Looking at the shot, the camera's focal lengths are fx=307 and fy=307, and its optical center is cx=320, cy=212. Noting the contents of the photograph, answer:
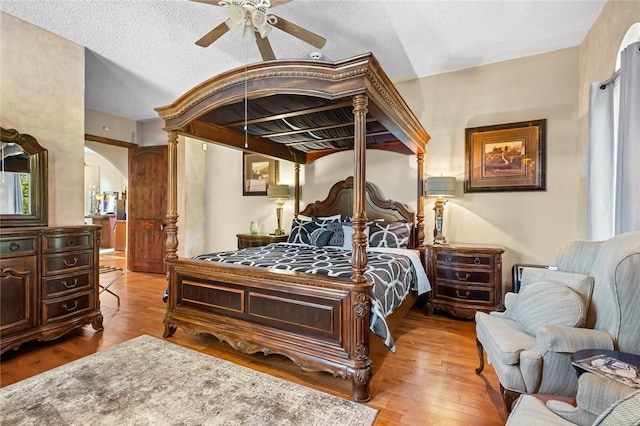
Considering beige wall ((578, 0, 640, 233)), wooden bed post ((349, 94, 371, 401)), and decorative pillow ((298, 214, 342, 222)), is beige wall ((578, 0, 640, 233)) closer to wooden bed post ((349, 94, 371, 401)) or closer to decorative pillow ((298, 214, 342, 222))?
wooden bed post ((349, 94, 371, 401))

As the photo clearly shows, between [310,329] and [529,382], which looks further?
[310,329]

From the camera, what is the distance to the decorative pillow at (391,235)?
12.1ft

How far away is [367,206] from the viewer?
4.28 meters

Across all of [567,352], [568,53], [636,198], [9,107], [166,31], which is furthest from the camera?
[568,53]

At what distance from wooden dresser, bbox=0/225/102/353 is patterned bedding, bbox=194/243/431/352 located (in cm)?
112

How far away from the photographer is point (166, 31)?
306cm

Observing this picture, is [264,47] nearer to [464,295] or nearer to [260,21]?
[260,21]

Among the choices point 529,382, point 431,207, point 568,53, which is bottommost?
→ point 529,382

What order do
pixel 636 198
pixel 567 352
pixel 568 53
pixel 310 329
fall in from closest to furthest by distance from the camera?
1. pixel 567 352
2. pixel 636 198
3. pixel 310 329
4. pixel 568 53

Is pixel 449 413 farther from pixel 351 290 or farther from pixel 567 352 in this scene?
pixel 351 290

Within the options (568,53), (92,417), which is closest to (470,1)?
(568,53)

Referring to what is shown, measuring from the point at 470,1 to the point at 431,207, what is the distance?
7.51 feet

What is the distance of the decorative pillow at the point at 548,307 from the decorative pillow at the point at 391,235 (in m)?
1.71

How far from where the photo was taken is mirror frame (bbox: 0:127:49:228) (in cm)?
279
